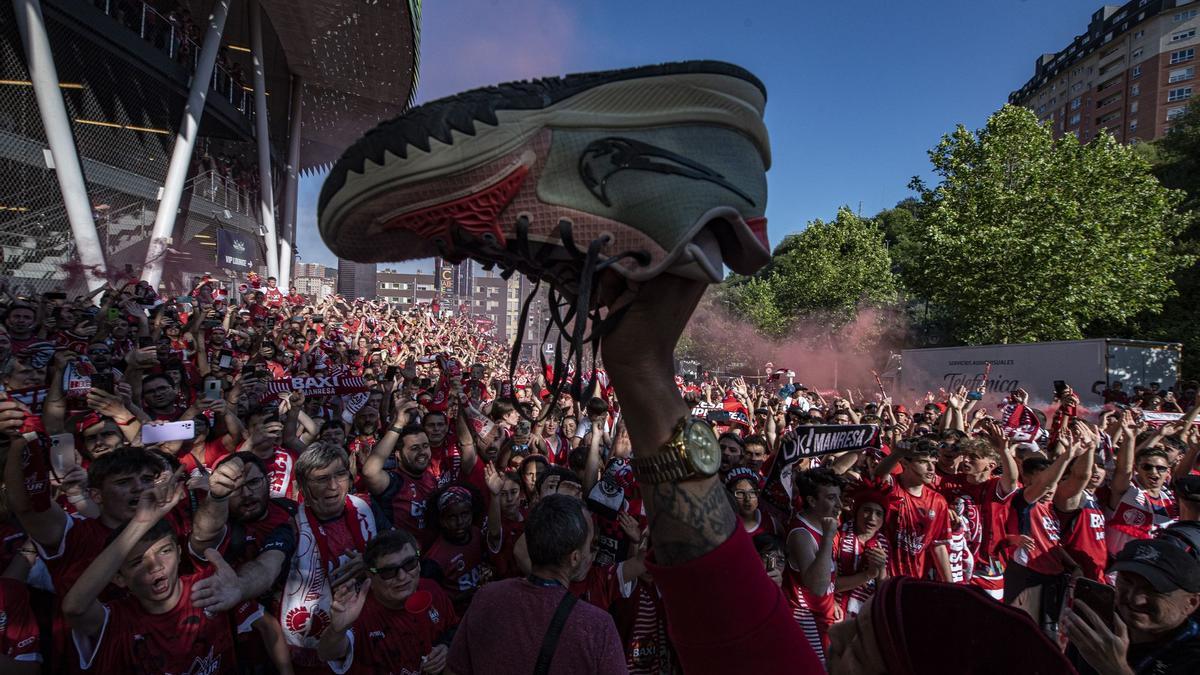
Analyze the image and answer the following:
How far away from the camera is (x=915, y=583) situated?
3.53ft

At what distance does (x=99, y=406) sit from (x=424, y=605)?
309cm

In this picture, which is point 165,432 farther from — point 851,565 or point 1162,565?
point 1162,565

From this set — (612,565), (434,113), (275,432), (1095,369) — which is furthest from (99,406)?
(1095,369)

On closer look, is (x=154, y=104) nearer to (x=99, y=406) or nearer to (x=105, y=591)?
(x=99, y=406)

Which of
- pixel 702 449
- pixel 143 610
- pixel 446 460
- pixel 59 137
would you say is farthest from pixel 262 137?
pixel 702 449

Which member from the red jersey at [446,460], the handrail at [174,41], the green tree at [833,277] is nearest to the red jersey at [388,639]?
the red jersey at [446,460]

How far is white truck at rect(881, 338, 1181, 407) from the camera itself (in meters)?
15.5

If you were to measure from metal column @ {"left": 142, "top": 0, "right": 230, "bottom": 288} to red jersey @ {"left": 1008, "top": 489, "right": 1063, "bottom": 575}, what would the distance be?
20.3 m

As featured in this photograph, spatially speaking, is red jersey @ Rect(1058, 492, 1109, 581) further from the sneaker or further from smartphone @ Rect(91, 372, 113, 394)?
smartphone @ Rect(91, 372, 113, 394)

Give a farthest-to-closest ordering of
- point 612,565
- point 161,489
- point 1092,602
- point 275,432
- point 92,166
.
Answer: point 92,166
point 275,432
point 612,565
point 1092,602
point 161,489

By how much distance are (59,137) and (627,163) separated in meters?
18.3

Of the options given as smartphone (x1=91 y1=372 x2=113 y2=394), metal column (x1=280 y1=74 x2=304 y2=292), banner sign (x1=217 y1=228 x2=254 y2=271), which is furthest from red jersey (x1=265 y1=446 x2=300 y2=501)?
metal column (x1=280 y1=74 x2=304 y2=292)

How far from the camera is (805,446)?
4512 millimetres

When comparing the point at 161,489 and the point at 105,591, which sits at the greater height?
the point at 161,489
